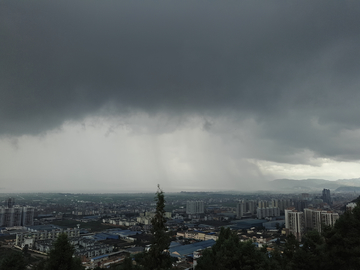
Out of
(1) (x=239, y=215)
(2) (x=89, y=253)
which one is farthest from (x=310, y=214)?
(2) (x=89, y=253)

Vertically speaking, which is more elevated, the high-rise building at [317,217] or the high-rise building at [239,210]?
the high-rise building at [317,217]

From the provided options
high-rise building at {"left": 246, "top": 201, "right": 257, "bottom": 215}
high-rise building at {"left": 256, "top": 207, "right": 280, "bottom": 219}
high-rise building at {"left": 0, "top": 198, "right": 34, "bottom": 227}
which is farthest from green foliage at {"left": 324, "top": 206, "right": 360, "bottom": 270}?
high-rise building at {"left": 246, "top": 201, "right": 257, "bottom": 215}

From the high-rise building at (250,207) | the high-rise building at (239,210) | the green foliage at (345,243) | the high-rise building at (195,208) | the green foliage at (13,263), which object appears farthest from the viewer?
the high-rise building at (195,208)

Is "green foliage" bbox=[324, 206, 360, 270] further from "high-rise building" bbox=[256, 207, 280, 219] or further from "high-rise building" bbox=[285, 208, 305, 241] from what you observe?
"high-rise building" bbox=[256, 207, 280, 219]

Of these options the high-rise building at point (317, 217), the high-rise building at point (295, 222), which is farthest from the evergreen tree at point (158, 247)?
the high-rise building at point (317, 217)

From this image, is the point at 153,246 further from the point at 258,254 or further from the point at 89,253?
the point at 89,253

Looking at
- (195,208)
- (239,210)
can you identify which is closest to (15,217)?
(195,208)

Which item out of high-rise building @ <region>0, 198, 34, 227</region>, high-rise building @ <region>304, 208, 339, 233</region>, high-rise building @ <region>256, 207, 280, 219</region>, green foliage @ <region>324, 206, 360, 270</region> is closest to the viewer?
green foliage @ <region>324, 206, 360, 270</region>

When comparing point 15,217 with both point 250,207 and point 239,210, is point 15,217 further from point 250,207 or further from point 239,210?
point 250,207

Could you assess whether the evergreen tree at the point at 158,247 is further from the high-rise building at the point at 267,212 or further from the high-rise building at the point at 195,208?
the high-rise building at the point at 195,208
